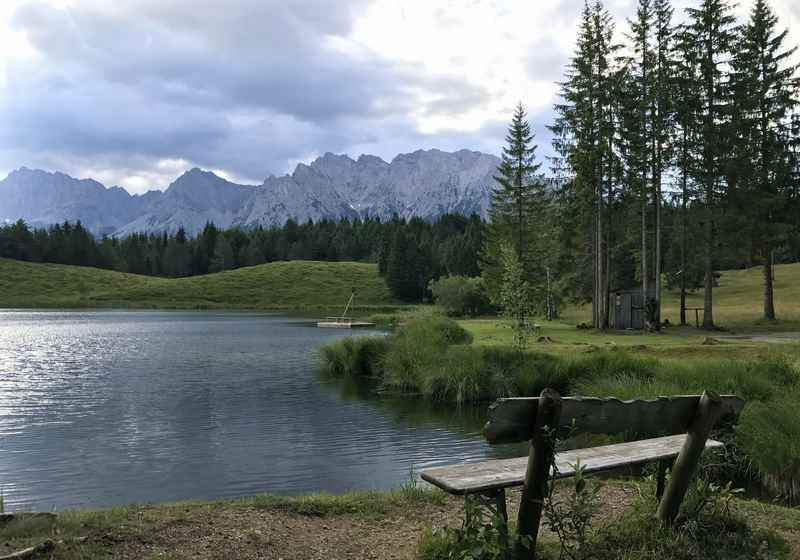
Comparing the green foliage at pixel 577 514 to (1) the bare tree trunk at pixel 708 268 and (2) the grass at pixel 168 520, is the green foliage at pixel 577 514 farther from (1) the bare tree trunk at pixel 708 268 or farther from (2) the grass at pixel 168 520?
(1) the bare tree trunk at pixel 708 268

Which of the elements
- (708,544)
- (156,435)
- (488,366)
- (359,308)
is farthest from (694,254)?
(359,308)

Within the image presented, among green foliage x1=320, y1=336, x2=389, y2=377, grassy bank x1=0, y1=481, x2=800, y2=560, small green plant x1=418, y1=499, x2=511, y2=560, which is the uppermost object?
small green plant x1=418, y1=499, x2=511, y2=560

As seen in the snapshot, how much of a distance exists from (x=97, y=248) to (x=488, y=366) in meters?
138

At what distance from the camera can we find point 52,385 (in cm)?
2258

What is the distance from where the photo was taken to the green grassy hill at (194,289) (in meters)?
98.9

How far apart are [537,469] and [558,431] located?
0.32 m

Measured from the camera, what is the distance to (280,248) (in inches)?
6112

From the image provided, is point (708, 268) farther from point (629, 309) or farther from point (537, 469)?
point (537, 469)

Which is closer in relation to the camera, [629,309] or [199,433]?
[199,433]

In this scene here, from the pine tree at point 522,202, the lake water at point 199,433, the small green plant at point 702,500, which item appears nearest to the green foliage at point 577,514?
the small green plant at point 702,500

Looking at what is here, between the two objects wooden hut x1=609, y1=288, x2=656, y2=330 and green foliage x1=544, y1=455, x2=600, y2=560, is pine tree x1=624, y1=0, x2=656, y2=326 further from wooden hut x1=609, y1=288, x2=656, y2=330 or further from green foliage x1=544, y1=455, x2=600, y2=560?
green foliage x1=544, y1=455, x2=600, y2=560

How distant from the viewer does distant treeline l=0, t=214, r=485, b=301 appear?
10812cm

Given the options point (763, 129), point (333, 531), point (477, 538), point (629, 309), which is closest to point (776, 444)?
point (477, 538)

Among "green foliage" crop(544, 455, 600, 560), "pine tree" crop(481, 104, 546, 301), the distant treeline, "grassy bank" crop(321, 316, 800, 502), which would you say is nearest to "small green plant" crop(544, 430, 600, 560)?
"green foliage" crop(544, 455, 600, 560)
